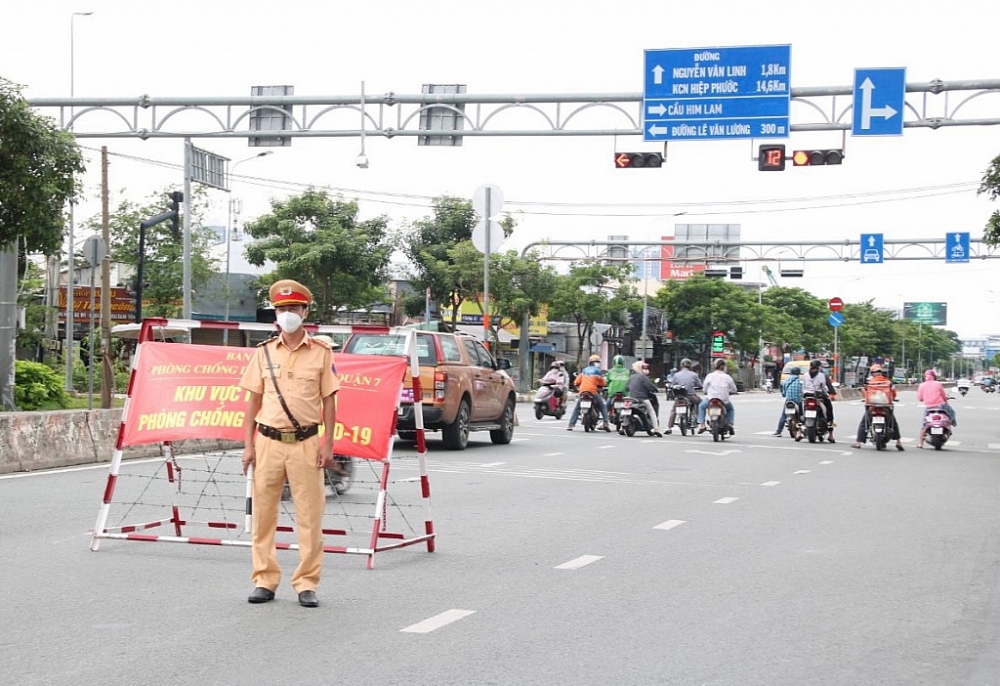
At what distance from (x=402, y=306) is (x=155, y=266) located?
12.0 meters

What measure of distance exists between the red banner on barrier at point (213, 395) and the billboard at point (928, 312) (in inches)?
5722

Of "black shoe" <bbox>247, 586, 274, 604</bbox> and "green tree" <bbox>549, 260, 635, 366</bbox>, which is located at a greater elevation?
"green tree" <bbox>549, 260, 635, 366</bbox>

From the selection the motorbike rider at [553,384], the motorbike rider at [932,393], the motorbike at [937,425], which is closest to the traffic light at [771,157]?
the motorbike rider at [932,393]

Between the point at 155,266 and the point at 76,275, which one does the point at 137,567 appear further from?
the point at 76,275

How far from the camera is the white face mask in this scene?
7164 mm

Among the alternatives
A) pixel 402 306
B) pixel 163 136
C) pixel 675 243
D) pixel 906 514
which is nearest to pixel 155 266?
pixel 402 306

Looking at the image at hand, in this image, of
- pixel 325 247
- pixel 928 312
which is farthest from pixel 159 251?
pixel 928 312

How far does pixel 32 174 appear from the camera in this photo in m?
18.5

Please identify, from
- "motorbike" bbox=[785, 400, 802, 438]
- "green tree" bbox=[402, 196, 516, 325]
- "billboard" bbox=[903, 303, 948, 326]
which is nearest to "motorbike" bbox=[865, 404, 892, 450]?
"motorbike" bbox=[785, 400, 802, 438]

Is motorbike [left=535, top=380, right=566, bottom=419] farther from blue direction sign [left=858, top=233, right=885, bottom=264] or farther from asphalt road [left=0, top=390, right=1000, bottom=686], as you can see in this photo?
blue direction sign [left=858, top=233, right=885, bottom=264]

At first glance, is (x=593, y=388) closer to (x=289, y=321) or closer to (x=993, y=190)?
(x=993, y=190)

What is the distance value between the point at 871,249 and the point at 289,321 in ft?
137

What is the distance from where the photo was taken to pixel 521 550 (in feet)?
31.3

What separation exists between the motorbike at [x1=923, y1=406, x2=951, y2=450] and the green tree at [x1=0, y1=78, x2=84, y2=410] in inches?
623
